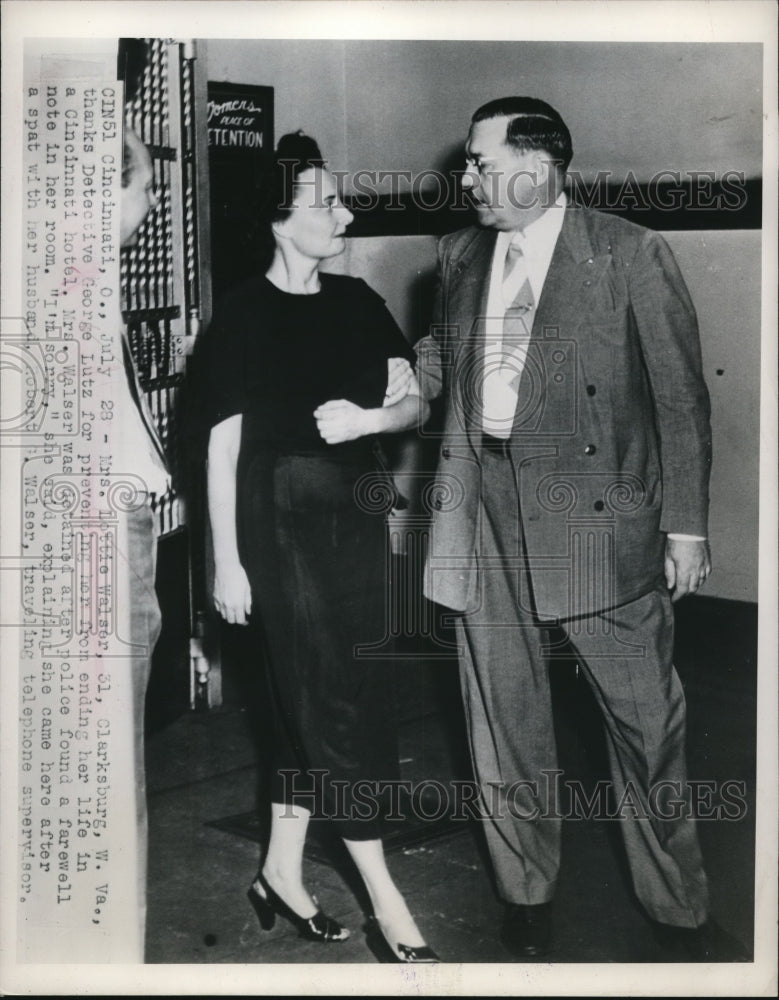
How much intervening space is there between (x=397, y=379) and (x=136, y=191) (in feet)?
2.53

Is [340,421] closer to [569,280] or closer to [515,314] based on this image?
[515,314]

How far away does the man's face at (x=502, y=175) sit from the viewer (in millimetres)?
2902

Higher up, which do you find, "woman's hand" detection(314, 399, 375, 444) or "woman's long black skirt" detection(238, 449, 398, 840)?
"woman's hand" detection(314, 399, 375, 444)

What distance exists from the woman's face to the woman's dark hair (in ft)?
0.05

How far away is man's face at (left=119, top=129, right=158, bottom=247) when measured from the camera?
293 cm

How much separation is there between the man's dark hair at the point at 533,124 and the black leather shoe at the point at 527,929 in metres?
1.79

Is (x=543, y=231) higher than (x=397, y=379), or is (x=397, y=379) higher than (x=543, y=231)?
(x=543, y=231)

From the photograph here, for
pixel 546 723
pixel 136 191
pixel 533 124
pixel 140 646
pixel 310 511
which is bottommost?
pixel 546 723

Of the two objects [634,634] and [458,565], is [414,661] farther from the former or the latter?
[634,634]

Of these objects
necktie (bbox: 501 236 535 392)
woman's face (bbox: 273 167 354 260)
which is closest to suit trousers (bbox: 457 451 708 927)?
necktie (bbox: 501 236 535 392)

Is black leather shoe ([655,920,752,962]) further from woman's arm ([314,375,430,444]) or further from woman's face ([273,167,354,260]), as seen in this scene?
woman's face ([273,167,354,260])

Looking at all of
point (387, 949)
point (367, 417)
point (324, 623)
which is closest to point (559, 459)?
point (367, 417)

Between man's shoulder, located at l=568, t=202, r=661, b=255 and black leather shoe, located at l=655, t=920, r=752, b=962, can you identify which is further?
black leather shoe, located at l=655, t=920, r=752, b=962

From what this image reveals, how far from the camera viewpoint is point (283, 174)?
115 inches
